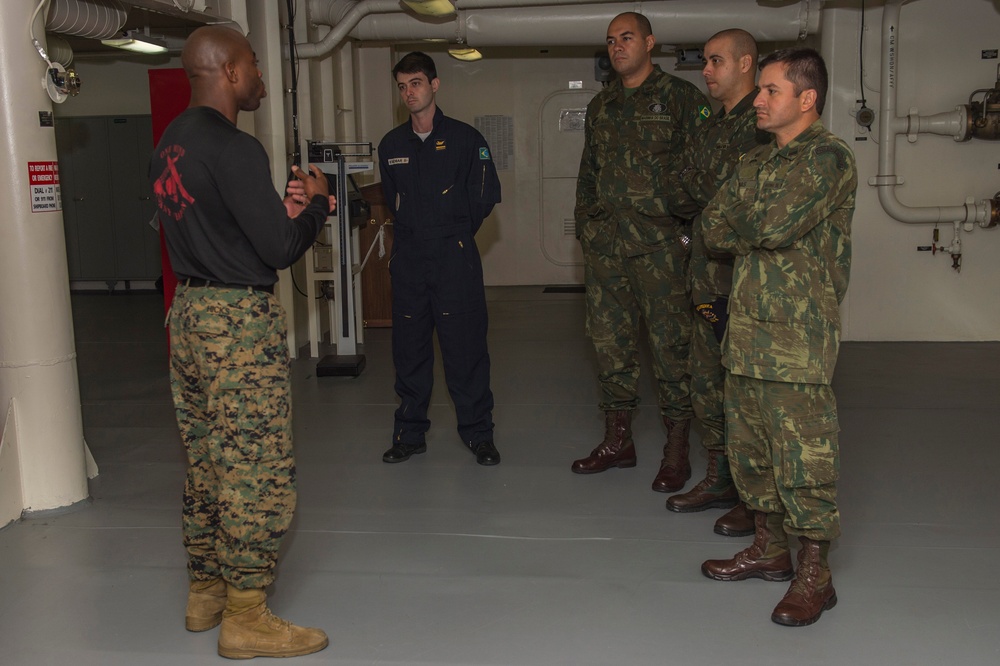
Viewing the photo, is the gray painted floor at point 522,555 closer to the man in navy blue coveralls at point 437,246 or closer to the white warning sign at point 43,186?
Result: the man in navy blue coveralls at point 437,246

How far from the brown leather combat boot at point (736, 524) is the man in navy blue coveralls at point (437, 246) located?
1.20m

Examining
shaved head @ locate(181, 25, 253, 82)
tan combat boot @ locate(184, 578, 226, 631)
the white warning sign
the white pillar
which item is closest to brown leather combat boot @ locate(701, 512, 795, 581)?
tan combat boot @ locate(184, 578, 226, 631)

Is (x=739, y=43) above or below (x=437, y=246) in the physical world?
above

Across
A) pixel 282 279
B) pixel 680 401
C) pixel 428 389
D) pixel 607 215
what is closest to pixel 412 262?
pixel 428 389

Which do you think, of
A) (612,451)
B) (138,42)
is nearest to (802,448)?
(612,451)

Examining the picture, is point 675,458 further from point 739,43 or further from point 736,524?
point 739,43

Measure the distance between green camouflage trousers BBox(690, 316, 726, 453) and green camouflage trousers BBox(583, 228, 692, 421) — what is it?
31cm

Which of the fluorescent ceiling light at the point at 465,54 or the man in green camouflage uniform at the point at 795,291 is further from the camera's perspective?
the fluorescent ceiling light at the point at 465,54

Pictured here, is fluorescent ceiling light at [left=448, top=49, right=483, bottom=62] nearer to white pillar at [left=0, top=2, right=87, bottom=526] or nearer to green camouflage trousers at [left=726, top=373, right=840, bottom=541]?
white pillar at [left=0, top=2, right=87, bottom=526]

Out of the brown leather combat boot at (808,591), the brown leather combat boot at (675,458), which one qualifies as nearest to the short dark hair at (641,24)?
the brown leather combat boot at (675,458)

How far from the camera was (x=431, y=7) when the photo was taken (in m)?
6.18

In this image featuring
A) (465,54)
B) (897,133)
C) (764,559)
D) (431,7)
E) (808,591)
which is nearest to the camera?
(808,591)

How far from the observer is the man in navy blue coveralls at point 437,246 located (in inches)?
165

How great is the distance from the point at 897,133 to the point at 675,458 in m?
3.83
